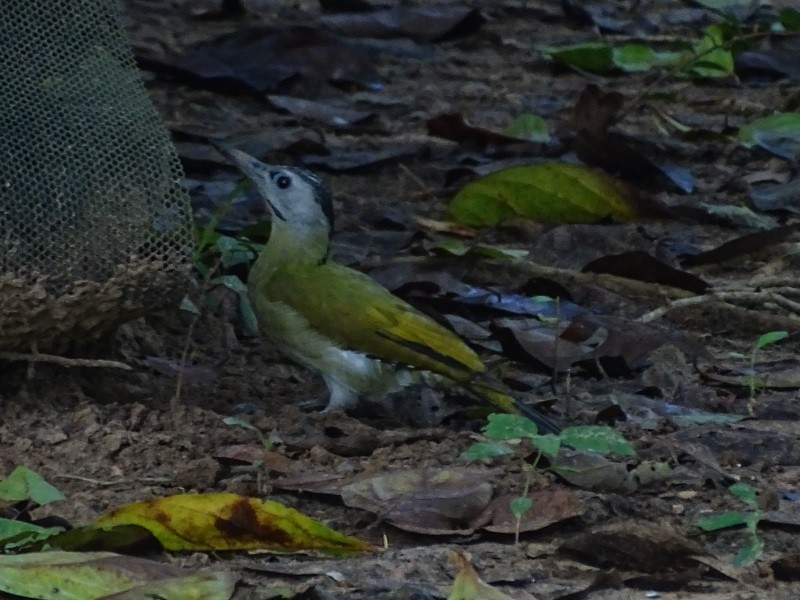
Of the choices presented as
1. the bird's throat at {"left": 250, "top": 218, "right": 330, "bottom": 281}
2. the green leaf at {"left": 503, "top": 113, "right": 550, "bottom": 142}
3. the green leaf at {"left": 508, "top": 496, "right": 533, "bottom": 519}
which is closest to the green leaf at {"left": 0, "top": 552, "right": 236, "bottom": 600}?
the green leaf at {"left": 508, "top": 496, "right": 533, "bottom": 519}

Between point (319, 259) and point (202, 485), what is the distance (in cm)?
161

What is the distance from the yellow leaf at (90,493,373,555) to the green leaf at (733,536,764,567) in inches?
28.8

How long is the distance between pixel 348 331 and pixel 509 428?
1307 millimetres

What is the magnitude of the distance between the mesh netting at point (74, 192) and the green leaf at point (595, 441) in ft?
4.27

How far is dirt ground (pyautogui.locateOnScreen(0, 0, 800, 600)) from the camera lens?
3361mm

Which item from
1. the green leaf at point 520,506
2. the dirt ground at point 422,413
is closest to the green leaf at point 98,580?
the dirt ground at point 422,413

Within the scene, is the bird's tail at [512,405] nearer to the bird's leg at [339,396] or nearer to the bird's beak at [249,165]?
the bird's leg at [339,396]

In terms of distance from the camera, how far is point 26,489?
3.62 metres

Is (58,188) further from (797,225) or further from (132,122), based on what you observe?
(797,225)

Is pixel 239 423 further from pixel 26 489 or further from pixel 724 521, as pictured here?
pixel 724 521

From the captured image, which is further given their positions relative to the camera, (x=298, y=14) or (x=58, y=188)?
(x=298, y=14)

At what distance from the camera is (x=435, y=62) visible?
30.1ft

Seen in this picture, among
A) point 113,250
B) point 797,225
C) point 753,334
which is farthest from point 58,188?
point 797,225

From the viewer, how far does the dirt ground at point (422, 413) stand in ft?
11.0
